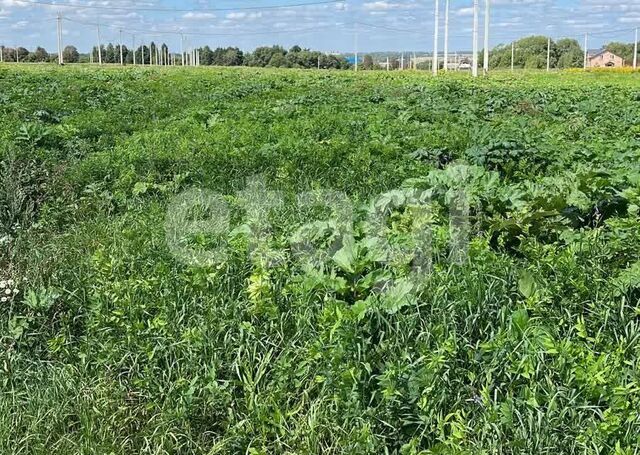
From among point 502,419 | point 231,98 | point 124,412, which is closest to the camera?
point 502,419

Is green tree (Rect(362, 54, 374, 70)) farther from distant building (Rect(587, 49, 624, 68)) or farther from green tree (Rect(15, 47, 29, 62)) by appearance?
green tree (Rect(15, 47, 29, 62))

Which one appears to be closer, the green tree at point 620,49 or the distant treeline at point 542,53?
the distant treeline at point 542,53

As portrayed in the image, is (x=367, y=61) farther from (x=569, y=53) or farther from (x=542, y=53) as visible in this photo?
(x=569, y=53)

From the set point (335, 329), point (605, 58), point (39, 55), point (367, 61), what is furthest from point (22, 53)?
point (335, 329)

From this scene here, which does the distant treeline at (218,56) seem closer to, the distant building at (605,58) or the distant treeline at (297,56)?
the distant treeline at (297,56)

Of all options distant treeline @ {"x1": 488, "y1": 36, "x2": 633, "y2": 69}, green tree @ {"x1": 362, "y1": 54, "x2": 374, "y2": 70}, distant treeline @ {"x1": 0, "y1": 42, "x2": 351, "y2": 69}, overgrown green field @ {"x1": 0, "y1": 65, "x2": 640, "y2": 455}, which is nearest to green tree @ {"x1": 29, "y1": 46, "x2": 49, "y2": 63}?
distant treeline @ {"x1": 0, "y1": 42, "x2": 351, "y2": 69}

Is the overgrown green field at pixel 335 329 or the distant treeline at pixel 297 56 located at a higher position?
the distant treeline at pixel 297 56

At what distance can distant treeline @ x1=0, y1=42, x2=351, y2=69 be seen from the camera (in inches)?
3231

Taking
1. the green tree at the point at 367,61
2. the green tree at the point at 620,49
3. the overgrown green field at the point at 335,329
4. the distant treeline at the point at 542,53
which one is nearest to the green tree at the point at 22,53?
the green tree at the point at 367,61

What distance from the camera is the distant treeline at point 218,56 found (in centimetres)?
8206

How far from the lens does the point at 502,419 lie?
2959 mm

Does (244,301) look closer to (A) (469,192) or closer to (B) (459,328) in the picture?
(B) (459,328)

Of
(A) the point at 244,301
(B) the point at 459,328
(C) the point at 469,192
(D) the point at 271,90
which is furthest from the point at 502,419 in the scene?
(D) the point at 271,90

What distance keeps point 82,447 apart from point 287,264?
1.66m
